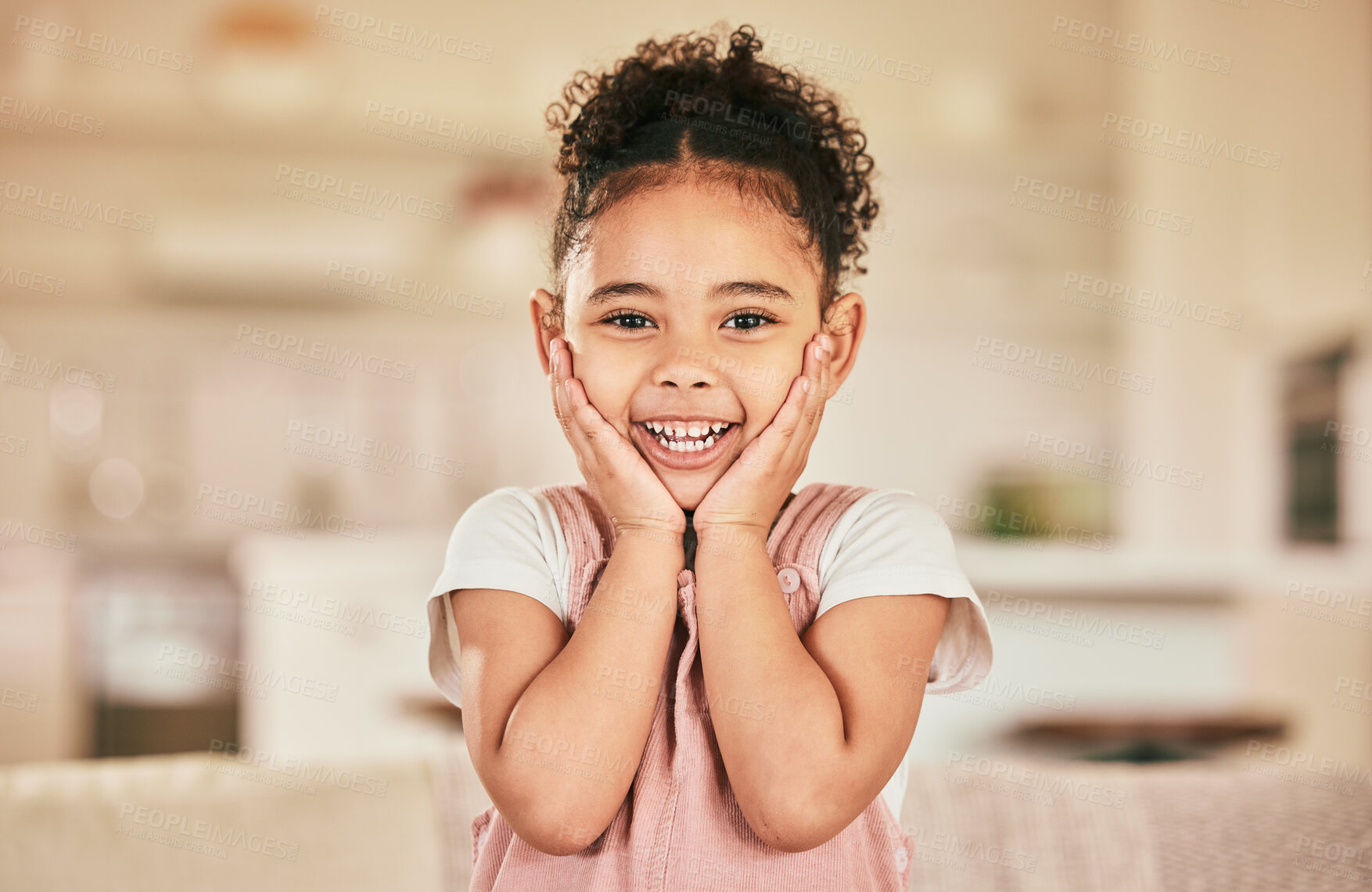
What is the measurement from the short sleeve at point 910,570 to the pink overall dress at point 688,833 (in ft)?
0.08

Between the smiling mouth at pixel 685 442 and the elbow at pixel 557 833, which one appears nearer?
the elbow at pixel 557 833

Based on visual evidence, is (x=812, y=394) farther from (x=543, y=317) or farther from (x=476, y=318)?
(x=476, y=318)

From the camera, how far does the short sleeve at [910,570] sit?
72cm

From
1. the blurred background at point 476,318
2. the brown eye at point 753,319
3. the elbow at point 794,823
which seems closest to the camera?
the elbow at point 794,823

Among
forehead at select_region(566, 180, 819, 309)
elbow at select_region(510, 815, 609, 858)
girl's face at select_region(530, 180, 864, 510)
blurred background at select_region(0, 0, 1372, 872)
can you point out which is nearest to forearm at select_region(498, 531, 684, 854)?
elbow at select_region(510, 815, 609, 858)

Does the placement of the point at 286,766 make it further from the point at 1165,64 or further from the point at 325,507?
the point at 1165,64

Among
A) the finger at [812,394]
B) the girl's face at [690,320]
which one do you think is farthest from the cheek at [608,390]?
the finger at [812,394]

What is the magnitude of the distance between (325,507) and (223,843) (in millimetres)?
2577

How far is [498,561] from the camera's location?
73 centimetres

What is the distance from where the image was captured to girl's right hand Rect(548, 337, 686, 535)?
730mm

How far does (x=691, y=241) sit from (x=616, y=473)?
0.53ft

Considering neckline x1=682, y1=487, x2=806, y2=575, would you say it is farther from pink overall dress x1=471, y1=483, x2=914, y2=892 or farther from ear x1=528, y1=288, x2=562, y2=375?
ear x1=528, y1=288, x2=562, y2=375

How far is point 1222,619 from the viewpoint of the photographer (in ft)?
8.18

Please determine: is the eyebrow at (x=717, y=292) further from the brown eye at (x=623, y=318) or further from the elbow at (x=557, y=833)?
the elbow at (x=557, y=833)
